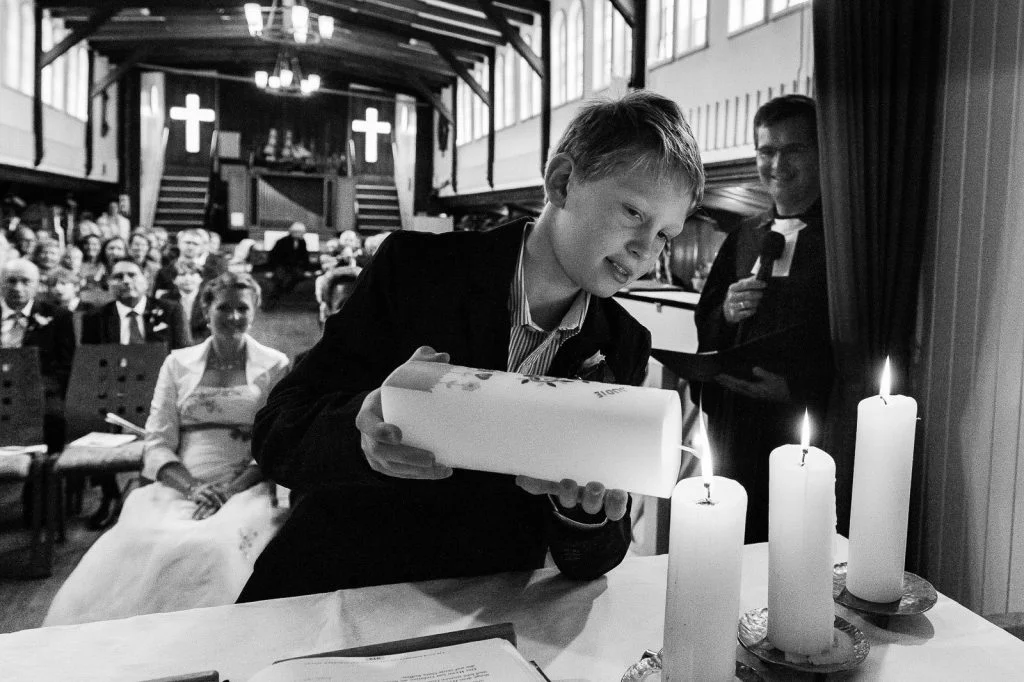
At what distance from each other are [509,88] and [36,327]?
825 cm

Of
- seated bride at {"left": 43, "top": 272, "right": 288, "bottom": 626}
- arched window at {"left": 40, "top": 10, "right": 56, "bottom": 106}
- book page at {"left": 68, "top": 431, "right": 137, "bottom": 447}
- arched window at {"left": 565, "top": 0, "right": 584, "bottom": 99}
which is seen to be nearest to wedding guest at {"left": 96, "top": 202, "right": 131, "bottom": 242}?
arched window at {"left": 40, "top": 10, "right": 56, "bottom": 106}

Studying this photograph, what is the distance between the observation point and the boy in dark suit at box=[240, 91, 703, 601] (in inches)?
40.1

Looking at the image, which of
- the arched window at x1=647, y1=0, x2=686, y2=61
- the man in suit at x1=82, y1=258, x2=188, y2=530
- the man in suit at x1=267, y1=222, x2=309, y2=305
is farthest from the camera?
the man in suit at x1=267, y1=222, x2=309, y2=305

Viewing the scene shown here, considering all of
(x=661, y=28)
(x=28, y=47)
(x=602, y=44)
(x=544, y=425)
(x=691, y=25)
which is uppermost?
(x=28, y=47)

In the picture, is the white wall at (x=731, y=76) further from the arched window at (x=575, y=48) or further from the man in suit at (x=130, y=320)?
the man in suit at (x=130, y=320)

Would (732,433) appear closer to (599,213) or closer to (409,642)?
(599,213)

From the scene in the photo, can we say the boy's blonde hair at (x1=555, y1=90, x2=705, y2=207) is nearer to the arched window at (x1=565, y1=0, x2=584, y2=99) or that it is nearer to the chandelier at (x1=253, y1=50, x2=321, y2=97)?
the arched window at (x1=565, y1=0, x2=584, y2=99)

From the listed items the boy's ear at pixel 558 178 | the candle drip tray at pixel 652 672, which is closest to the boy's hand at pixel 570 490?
the candle drip tray at pixel 652 672

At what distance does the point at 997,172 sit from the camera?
1.70 meters

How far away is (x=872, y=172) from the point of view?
6.21 feet

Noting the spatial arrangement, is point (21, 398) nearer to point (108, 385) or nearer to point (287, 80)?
point (108, 385)

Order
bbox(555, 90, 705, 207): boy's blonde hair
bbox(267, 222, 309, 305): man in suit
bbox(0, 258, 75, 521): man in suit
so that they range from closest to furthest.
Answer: bbox(555, 90, 705, 207): boy's blonde hair
bbox(0, 258, 75, 521): man in suit
bbox(267, 222, 309, 305): man in suit

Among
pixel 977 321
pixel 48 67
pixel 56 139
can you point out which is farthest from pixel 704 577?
pixel 56 139

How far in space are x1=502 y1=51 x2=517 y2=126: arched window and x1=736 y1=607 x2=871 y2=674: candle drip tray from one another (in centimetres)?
1049
